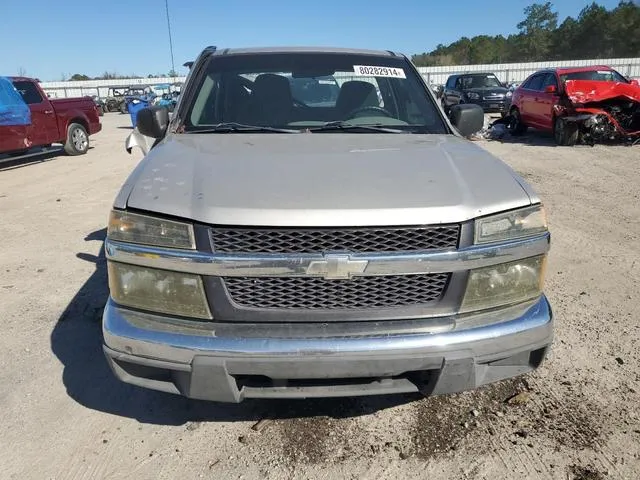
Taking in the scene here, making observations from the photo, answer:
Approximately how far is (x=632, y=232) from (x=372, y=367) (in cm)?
470

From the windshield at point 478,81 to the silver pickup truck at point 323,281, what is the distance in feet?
62.3

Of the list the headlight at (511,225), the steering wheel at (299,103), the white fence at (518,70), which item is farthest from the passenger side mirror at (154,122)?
the white fence at (518,70)

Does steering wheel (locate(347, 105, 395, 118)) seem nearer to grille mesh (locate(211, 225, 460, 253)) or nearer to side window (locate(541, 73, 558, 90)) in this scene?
grille mesh (locate(211, 225, 460, 253))

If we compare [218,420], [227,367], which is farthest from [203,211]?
[218,420]

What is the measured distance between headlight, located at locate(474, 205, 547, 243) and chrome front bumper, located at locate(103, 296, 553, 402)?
1.06ft

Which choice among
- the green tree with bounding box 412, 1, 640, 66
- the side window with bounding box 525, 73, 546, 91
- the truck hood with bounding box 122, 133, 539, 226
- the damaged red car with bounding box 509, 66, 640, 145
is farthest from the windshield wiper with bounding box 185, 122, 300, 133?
the green tree with bounding box 412, 1, 640, 66

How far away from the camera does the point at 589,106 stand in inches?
435

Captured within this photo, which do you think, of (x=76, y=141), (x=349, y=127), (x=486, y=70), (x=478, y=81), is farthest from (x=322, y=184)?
(x=486, y=70)

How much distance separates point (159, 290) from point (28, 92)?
11.8m

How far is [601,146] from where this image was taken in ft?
37.4

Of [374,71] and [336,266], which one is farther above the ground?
[374,71]

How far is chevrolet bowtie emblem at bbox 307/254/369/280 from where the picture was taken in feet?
6.52

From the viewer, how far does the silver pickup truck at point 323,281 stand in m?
2.00

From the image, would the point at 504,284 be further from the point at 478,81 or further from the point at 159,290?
the point at 478,81
